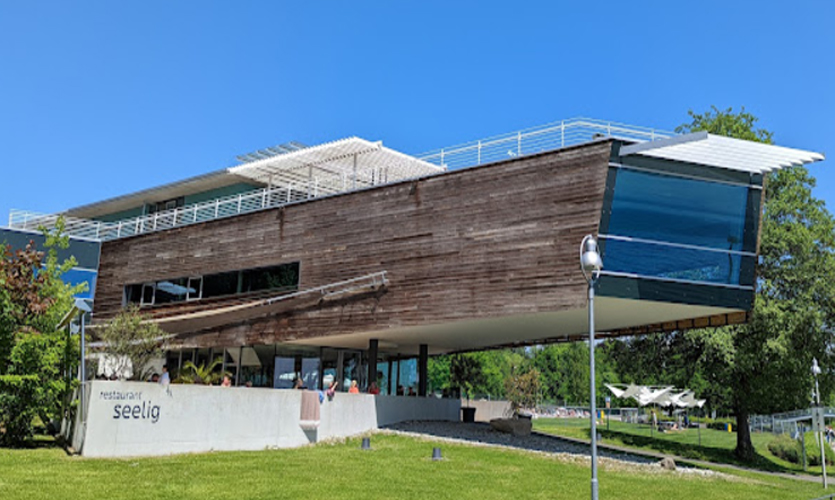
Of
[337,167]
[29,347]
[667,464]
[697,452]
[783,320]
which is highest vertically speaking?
[337,167]

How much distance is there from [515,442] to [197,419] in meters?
10.2

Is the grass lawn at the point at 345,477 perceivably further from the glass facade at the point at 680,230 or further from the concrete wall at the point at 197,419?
the glass facade at the point at 680,230

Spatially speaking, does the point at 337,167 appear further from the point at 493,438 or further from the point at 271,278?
the point at 493,438

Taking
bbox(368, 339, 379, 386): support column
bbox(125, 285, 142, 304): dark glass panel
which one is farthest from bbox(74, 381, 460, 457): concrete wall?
bbox(125, 285, 142, 304): dark glass panel

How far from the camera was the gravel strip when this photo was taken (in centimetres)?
1989

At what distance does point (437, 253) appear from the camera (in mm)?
23156

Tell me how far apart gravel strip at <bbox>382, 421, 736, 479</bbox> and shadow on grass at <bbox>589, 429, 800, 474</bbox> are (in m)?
10.8

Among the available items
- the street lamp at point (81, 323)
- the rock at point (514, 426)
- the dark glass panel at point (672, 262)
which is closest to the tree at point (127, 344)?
the street lamp at point (81, 323)

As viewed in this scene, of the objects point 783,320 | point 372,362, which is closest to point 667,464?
point 372,362

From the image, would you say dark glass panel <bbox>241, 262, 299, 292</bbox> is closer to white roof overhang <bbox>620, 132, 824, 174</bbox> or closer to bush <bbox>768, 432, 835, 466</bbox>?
white roof overhang <bbox>620, 132, 824, 174</bbox>

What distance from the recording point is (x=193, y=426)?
18359 mm

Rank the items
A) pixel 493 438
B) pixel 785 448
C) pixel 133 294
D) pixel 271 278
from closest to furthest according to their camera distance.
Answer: pixel 493 438 → pixel 271 278 → pixel 133 294 → pixel 785 448

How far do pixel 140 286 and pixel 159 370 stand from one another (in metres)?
4.04

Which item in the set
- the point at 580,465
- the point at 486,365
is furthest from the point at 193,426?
the point at 486,365
